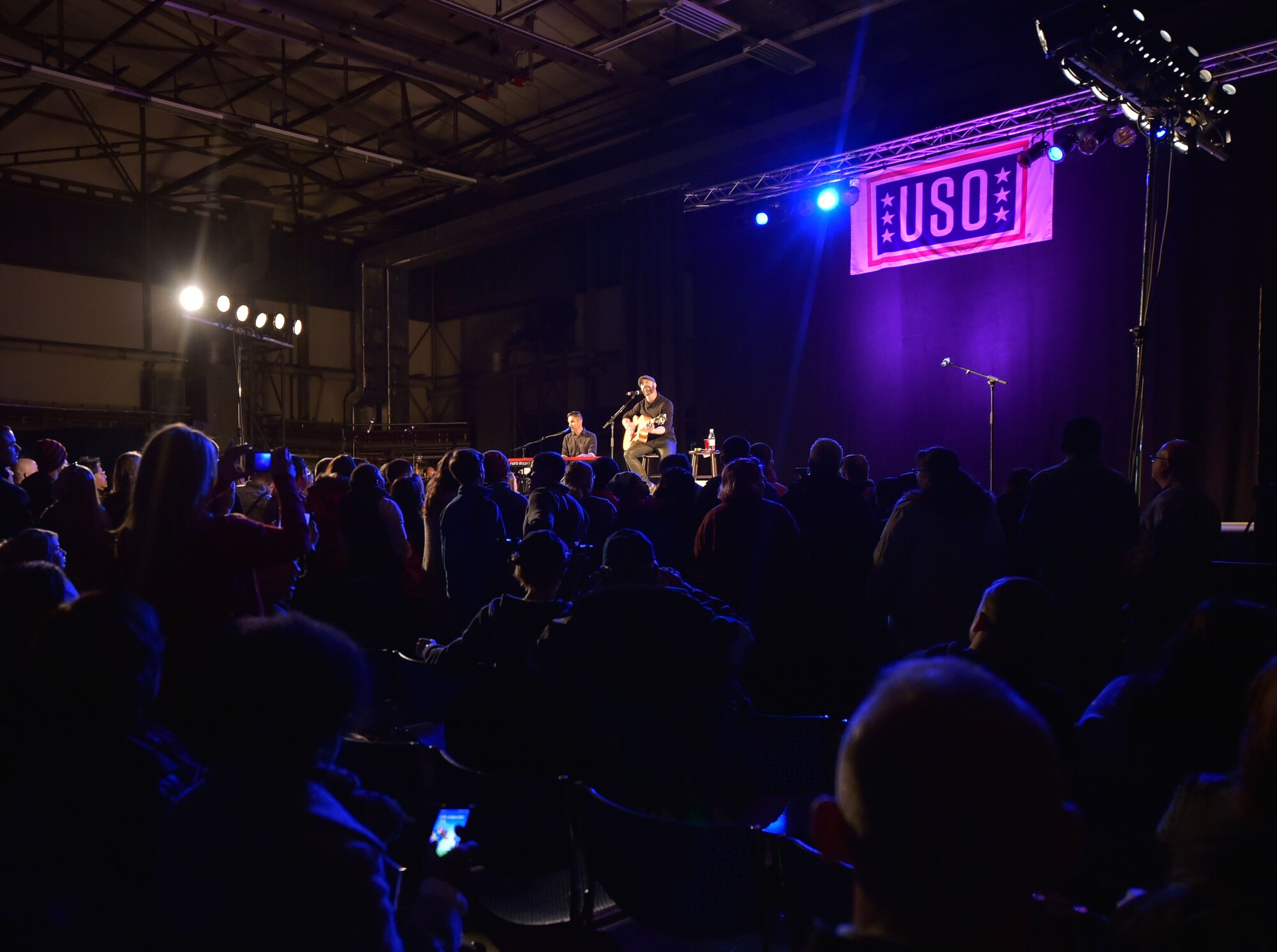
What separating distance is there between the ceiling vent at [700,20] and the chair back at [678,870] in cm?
809

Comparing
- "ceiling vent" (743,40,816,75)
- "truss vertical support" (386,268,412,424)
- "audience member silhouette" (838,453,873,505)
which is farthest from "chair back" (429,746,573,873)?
"truss vertical support" (386,268,412,424)

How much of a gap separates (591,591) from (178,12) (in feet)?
39.2

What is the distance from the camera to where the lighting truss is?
705cm

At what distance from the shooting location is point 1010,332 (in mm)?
9312

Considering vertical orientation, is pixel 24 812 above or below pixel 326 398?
below

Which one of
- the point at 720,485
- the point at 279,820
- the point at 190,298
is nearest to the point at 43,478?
the point at 720,485

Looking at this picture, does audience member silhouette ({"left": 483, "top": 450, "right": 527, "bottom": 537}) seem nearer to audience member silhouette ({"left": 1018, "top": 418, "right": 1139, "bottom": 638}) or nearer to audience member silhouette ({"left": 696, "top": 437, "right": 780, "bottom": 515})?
audience member silhouette ({"left": 696, "top": 437, "right": 780, "bottom": 515})

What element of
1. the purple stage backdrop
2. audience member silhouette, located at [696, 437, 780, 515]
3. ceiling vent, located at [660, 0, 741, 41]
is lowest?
audience member silhouette, located at [696, 437, 780, 515]

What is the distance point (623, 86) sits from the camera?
1121 centimetres

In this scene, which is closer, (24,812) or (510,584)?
(24,812)

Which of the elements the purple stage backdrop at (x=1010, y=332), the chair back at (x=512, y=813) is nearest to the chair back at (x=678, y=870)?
the chair back at (x=512, y=813)

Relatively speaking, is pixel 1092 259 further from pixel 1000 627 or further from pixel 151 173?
pixel 151 173

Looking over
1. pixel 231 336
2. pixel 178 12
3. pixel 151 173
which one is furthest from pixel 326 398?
pixel 178 12

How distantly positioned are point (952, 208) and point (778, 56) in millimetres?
2465
